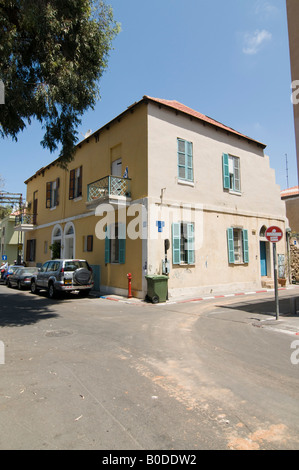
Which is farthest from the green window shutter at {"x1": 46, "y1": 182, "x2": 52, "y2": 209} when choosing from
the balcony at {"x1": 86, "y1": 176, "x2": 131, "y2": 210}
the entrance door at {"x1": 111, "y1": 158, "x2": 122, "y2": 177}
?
the balcony at {"x1": 86, "y1": 176, "x2": 131, "y2": 210}

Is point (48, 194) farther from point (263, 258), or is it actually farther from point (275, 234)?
point (275, 234)

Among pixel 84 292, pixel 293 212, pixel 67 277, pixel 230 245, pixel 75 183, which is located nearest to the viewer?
pixel 67 277

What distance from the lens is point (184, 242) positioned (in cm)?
1449

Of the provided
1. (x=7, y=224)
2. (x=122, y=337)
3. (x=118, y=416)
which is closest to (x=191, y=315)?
(x=122, y=337)

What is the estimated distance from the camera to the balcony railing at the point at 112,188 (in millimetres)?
13664

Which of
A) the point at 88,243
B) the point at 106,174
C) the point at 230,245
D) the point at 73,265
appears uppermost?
the point at 106,174

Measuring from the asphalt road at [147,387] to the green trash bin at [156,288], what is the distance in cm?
416

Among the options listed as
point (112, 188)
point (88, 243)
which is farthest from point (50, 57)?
point (88, 243)

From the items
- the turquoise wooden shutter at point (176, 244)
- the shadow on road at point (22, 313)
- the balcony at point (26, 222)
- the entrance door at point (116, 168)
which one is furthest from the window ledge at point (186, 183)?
the balcony at point (26, 222)

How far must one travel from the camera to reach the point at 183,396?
3.78 meters

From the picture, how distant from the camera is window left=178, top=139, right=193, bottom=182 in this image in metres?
14.7

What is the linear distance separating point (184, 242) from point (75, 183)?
9041 millimetres

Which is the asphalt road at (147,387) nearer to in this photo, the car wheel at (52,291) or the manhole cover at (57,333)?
the manhole cover at (57,333)
